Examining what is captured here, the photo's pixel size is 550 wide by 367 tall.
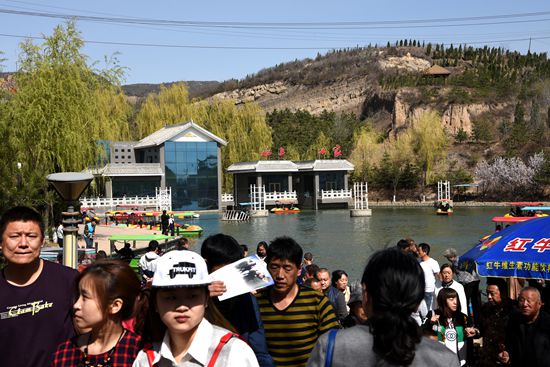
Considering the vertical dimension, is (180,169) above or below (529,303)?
above

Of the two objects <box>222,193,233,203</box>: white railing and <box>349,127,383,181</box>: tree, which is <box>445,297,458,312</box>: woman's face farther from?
<box>349,127,383,181</box>: tree

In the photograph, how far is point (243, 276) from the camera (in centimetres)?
314

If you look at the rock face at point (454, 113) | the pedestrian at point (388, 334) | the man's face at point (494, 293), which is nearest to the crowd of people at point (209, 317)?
the pedestrian at point (388, 334)

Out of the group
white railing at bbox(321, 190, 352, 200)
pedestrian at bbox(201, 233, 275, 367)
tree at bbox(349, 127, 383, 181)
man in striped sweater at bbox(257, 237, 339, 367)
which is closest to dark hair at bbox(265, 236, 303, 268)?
man in striped sweater at bbox(257, 237, 339, 367)

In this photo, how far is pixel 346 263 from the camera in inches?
809

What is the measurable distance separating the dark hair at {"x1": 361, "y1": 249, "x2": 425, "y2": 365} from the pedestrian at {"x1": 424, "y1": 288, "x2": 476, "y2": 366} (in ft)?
11.4

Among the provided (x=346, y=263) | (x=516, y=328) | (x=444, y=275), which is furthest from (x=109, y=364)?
(x=346, y=263)

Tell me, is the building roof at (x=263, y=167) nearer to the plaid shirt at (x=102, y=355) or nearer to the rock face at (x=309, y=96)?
the plaid shirt at (x=102, y=355)

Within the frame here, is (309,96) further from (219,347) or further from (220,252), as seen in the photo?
(219,347)

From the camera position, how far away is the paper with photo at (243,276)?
10.1 ft

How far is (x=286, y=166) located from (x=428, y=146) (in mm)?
15310

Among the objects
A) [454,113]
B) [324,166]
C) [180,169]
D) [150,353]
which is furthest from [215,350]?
[454,113]

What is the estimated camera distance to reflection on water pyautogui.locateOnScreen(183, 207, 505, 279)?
77.0 feet

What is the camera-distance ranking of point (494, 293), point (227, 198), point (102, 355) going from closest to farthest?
point (102, 355) → point (494, 293) → point (227, 198)
